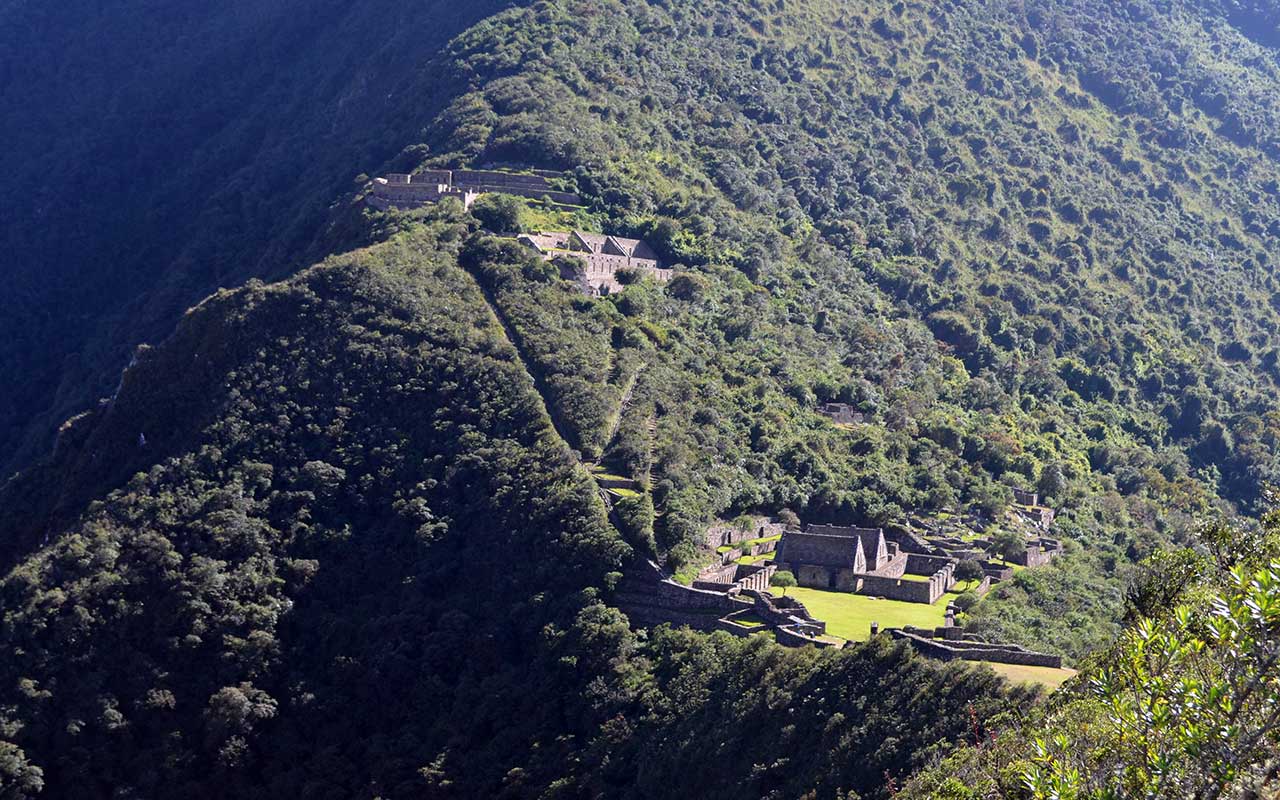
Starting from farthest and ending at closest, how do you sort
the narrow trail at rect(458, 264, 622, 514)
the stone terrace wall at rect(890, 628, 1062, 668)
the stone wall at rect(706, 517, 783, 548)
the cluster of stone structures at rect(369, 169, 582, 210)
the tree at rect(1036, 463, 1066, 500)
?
1. the cluster of stone structures at rect(369, 169, 582, 210)
2. the tree at rect(1036, 463, 1066, 500)
3. the narrow trail at rect(458, 264, 622, 514)
4. the stone wall at rect(706, 517, 783, 548)
5. the stone terrace wall at rect(890, 628, 1062, 668)

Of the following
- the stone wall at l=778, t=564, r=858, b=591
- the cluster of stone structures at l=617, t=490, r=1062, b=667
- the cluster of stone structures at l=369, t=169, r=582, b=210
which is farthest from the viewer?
the cluster of stone structures at l=369, t=169, r=582, b=210

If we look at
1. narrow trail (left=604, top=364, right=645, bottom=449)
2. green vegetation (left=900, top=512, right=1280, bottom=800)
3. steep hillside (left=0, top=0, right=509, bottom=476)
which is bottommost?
steep hillside (left=0, top=0, right=509, bottom=476)

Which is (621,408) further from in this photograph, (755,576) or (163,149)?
(163,149)

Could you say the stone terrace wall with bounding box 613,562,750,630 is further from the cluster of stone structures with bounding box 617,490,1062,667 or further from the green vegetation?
the green vegetation

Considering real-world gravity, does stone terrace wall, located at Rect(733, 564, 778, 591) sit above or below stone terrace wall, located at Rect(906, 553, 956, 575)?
below

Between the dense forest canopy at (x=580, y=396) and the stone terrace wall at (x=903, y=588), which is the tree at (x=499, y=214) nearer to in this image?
the dense forest canopy at (x=580, y=396)

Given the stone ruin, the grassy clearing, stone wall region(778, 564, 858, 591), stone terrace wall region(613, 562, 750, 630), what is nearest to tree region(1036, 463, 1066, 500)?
the stone ruin

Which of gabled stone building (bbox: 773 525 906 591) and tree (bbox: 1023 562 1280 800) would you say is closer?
tree (bbox: 1023 562 1280 800)
